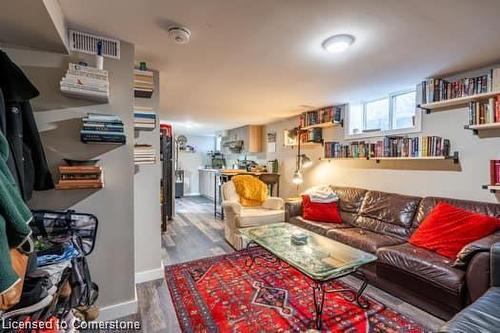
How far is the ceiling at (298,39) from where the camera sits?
1480mm

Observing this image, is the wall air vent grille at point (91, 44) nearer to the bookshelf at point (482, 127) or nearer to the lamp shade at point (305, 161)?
the bookshelf at point (482, 127)

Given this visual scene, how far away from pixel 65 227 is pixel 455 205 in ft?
11.0

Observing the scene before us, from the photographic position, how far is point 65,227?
5.33 ft

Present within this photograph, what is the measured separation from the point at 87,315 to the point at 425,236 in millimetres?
2838

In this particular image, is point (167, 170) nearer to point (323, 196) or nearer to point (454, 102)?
point (323, 196)

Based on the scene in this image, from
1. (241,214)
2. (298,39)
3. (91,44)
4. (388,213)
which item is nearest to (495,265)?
(388,213)

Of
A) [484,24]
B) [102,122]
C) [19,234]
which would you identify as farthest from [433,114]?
[19,234]

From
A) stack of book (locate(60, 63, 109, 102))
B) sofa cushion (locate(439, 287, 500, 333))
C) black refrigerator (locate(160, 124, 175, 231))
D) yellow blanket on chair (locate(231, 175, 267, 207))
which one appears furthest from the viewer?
black refrigerator (locate(160, 124, 175, 231))

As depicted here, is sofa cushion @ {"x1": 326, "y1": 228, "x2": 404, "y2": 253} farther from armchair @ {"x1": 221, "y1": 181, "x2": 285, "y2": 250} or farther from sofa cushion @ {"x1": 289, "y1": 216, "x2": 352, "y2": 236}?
armchair @ {"x1": 221, "y1": 181, "x2": 285, "y2": 250}

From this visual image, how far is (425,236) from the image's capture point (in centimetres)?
233

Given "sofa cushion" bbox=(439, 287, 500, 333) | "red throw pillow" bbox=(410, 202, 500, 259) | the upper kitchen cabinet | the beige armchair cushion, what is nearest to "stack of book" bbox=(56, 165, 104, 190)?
"sofa cushion" bbox=(439, 287, 500, 333)

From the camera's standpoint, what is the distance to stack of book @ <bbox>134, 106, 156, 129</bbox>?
2248mm

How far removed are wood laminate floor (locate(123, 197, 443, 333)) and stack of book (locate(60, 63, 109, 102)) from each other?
167 cm

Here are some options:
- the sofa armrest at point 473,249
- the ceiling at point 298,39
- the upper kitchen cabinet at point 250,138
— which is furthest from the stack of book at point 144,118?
the upper kitchen cabinet at point 250,138
